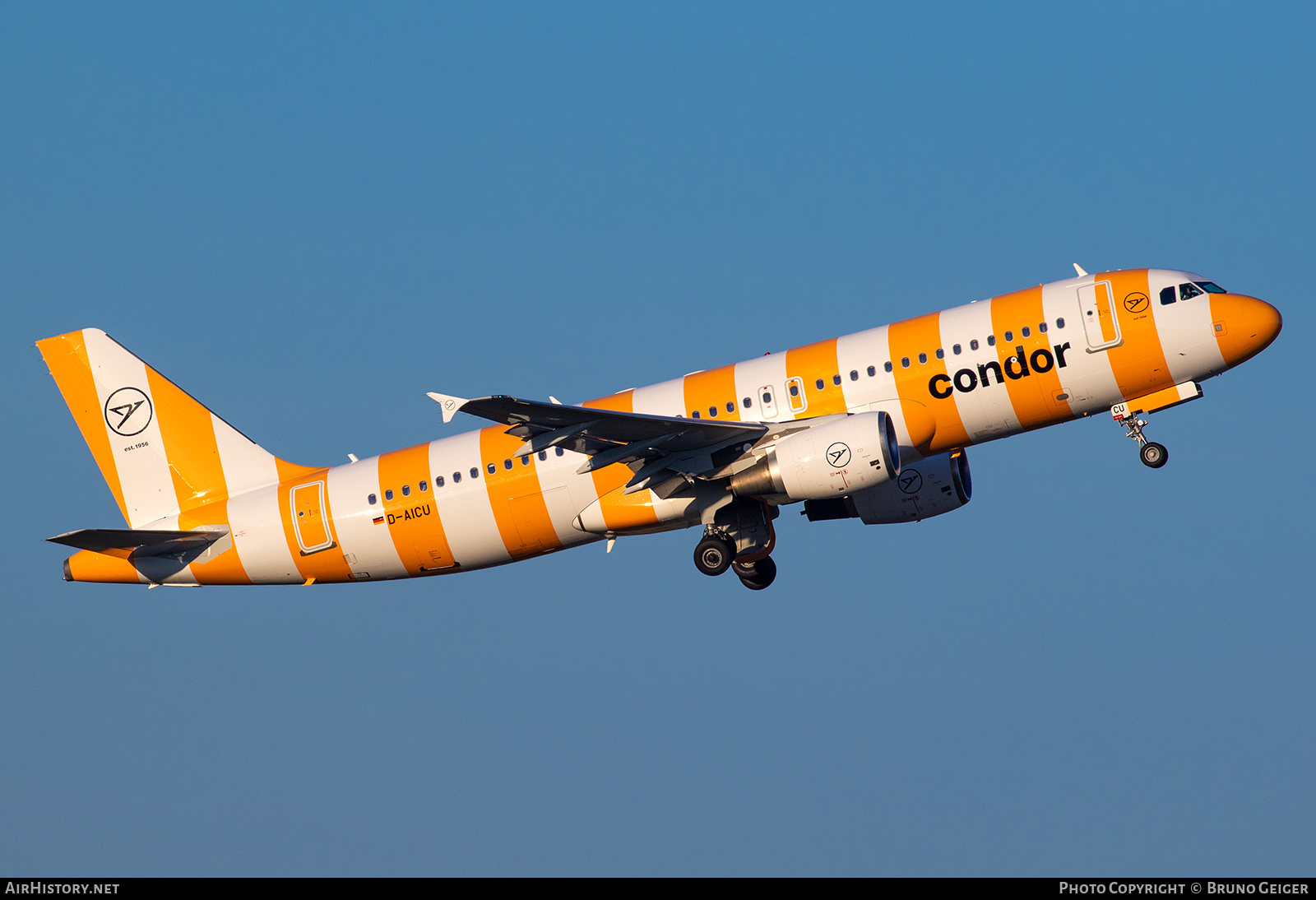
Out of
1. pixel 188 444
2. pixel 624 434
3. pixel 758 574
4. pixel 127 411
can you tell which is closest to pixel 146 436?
pixel 127 411

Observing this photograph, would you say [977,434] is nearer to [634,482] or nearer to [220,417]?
[634,482]

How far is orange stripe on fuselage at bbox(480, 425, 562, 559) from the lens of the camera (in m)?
39.5

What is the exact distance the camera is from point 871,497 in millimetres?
43031

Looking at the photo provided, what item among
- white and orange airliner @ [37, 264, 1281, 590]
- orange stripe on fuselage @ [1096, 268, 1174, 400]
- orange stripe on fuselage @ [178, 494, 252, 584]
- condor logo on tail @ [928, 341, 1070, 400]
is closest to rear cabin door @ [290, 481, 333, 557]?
white and orange airliner @ [37, 264, 1281, 590]

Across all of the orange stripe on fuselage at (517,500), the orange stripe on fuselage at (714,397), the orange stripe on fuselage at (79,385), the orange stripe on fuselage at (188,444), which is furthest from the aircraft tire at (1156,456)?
the orange stripe on fuselage at (79,385)

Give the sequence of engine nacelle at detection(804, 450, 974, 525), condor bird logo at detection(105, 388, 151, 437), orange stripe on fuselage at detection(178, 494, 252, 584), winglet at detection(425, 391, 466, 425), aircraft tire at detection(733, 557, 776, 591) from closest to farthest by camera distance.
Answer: winglet at detection(425, 391, 466, 425)
aircraft tire at detection(733, 557, 776, 591)
orange stripe on fuselage at detection(178, 494, 252, 584)
engine nacelle at detection(804, 450, 974, 525)
condor bird logo at detection(105, 388, 151, 437)

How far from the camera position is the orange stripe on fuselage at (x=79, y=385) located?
43.7 metres

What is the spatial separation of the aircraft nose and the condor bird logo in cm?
2958

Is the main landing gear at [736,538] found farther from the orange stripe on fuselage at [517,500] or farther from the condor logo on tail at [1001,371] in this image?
the condor logo on tail at [1001,371]

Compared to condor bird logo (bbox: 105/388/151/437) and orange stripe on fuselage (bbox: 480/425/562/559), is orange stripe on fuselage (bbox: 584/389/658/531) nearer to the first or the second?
orange stripe on fuselage (bbox: 480/425/562/559)

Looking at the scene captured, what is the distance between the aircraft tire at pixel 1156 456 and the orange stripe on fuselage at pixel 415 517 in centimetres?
1831

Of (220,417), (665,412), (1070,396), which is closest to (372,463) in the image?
(220,417)
